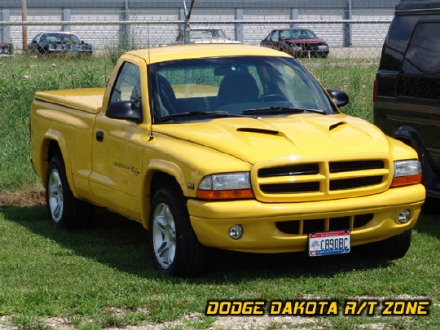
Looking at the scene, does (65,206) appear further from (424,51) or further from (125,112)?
(424,51)

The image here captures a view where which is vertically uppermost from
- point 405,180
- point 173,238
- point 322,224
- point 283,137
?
point 283,137

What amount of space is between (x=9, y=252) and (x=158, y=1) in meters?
43.0

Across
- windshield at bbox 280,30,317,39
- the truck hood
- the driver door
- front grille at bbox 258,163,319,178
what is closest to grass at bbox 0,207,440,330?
the driver door

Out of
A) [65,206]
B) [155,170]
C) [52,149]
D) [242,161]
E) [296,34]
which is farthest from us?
[296,34]

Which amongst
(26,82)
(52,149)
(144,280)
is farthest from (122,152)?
(26,82)

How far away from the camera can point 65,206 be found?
10273mm

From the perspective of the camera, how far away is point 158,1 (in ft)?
168

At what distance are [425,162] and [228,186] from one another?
315cm

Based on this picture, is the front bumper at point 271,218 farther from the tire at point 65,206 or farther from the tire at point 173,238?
the tire at point 65,206

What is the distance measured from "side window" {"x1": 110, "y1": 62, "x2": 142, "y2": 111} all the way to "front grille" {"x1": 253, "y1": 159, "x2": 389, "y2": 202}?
1746mm

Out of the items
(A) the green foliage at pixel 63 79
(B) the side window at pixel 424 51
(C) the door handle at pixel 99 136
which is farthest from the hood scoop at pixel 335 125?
(A) the green foliage at pixel 63 79

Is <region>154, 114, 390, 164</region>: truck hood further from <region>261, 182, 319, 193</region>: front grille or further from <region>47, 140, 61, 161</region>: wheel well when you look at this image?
<region>47, 140, 61, 161</region>: wheel well

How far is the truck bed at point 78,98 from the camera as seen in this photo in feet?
32.4

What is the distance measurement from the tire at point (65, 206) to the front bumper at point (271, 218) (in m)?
2.80
